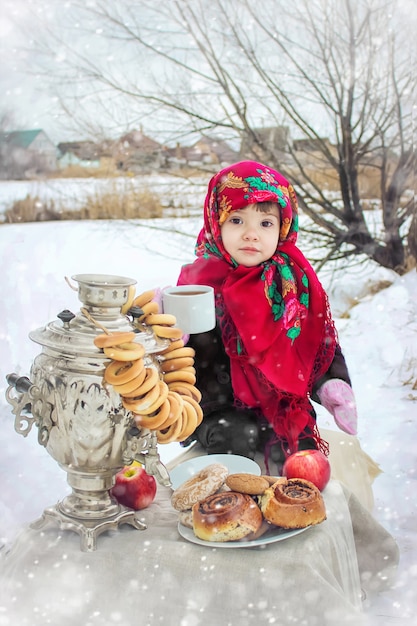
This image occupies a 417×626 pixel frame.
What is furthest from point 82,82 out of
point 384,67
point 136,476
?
point 136,476

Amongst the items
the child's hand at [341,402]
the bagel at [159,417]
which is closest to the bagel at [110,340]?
the bagel at [159,417]

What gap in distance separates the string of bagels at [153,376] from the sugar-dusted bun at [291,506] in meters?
0.15

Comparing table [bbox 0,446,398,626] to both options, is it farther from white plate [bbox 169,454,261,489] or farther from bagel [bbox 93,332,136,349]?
bagel [bbox 93,332,136,349]

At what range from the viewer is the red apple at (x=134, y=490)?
999 mm

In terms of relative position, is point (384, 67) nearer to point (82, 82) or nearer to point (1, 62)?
point (82, 82)

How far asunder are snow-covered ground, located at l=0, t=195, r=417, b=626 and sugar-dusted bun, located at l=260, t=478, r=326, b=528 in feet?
1.81

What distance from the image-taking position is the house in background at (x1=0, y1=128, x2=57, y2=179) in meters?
2.13

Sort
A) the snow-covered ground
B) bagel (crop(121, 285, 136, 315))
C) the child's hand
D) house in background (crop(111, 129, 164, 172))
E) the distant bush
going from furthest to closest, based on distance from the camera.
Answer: house in background (crop(111, 129, 164, 172)) → the distant bush → the snow-covered ground → the child's hand → bagel (crop(121, 285, 136, 315))

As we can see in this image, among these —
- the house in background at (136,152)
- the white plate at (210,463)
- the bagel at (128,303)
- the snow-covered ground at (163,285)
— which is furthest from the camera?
the house in background at (136,152)

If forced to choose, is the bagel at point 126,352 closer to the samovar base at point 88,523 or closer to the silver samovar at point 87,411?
the silver samovar at point 87,411

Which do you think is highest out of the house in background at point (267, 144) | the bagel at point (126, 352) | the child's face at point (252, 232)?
the house in background at point (267, 144)

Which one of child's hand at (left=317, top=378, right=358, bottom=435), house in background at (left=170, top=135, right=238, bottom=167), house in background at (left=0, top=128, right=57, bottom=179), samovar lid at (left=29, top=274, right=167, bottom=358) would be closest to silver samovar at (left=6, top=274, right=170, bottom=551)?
samovar lid at (left=29, top=274, right=167, bottom=358)

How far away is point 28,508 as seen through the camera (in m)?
1.50

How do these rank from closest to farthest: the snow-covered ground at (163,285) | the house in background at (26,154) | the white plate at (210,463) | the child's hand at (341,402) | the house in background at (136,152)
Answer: the white plate at (210,463)
the child's hand at (341,402)
the snow-covered ground at (163,285)
the house in background at (26,154)
the house in background at (136,152)
